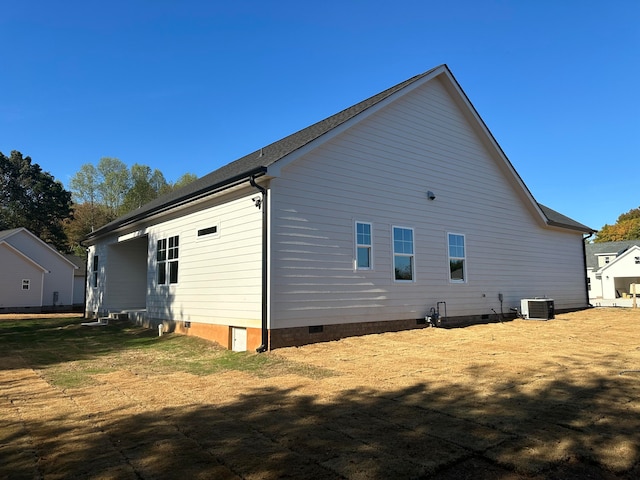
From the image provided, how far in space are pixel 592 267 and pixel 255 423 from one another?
51804 mm

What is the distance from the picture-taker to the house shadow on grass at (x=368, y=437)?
3.58m

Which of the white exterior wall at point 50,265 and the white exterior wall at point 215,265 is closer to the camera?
the white exterior wall at point 215,265

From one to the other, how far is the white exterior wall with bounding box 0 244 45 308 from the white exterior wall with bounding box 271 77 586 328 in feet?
93.9

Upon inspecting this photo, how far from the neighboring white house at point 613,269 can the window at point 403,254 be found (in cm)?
3536

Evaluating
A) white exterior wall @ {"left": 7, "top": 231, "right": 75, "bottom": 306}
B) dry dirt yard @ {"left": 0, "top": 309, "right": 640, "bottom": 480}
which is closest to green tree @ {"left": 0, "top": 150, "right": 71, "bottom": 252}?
white exterior wall @ {"left": 7, "top": 231, "right": 75, "bottom": 306}

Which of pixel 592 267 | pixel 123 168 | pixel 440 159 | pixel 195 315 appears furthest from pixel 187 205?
pixel 592 267

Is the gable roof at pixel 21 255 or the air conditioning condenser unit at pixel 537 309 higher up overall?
the gable roof at pixel 21 255

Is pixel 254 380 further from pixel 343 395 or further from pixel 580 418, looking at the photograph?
pixel 580 418

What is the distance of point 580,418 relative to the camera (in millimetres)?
4574

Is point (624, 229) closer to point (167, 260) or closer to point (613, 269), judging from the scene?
point (613, 269)

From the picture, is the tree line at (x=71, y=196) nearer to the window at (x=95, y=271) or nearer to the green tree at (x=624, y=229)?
the window at (x=95, y=271)

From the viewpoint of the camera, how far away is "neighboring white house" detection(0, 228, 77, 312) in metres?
30.0

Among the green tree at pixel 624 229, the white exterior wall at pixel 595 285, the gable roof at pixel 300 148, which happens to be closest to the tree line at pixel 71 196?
the gable roof at pixel 300 148

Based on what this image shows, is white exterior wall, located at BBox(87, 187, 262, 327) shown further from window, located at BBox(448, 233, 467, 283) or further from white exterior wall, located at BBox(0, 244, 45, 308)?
white exterior wall, located at BBox(0, 244, 45, 308)
